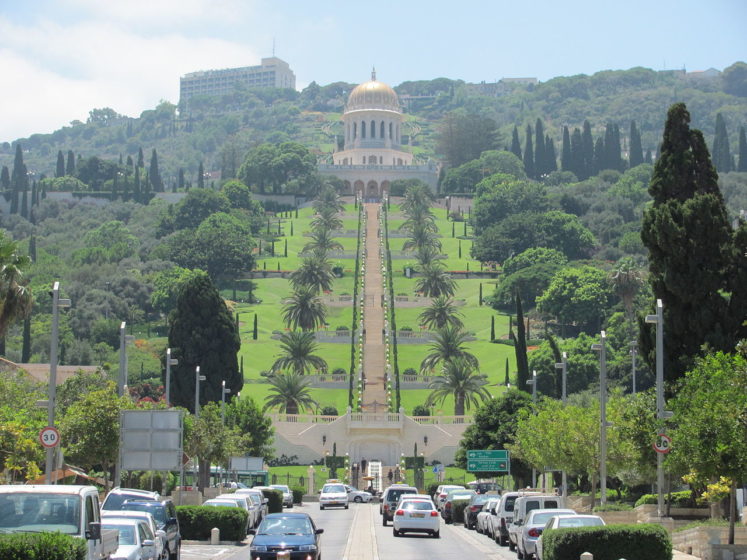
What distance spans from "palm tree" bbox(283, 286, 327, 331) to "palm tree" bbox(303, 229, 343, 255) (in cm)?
2897

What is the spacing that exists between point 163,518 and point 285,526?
9.74 ft

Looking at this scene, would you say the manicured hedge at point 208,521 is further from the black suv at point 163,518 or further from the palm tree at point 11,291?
the black suv at point 163,518

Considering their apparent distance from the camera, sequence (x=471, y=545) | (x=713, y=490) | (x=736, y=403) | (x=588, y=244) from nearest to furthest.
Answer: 1. (x=736, y=403)
2. (x=713, y=490)
3. (x=471, y=545)
4. (x=588, y=244)

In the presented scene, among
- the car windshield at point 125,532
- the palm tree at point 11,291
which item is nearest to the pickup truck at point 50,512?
the car windshield at point 125,532

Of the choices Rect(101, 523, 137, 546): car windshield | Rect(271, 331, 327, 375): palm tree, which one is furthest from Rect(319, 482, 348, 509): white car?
Rect(101, 523, 137, 546): car windshield

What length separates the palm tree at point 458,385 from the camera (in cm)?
9069

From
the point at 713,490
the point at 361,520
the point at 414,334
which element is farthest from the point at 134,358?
the point at 713,490

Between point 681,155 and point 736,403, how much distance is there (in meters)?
16.9

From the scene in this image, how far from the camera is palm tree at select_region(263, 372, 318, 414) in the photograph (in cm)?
9231

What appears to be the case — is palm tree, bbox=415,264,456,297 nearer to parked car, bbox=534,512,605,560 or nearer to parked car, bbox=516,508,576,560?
parked car, bbox=516,508,576,560

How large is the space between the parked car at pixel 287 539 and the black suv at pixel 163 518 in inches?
86.1

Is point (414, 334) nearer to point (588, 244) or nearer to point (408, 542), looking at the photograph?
point (588, 244)

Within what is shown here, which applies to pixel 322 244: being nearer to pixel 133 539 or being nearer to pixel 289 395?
pixel 289 395

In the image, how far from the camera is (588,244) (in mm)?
158125
